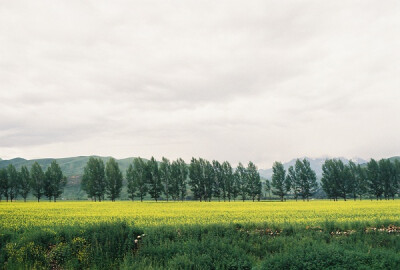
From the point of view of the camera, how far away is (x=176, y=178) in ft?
347

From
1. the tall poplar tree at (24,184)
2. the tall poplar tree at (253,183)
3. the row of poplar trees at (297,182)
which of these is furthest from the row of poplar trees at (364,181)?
the tall poplar tree at (24,184)

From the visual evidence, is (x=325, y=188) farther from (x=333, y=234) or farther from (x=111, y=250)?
(x=111, y=250)

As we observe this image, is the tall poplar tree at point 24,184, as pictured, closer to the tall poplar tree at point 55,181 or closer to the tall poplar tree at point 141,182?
the tall poplar tree at point 55,181

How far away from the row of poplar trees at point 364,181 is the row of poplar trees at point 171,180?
26624 millimetres

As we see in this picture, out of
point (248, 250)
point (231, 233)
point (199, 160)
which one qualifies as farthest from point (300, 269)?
point (199, 160)

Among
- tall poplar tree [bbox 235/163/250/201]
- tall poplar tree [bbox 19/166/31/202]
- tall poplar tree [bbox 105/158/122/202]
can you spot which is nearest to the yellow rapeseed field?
tall poplar tree [bbox 105/158/122/202]

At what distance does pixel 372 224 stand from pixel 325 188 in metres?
90.1

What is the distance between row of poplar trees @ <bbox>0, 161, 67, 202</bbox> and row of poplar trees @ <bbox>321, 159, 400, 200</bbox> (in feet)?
350

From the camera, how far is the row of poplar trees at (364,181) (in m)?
100

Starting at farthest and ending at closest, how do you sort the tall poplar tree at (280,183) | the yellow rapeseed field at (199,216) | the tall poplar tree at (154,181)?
the tall poplar tree at (280,183), the tall poplar tree at (154,181), the yellow rapeseed field at (199,216)

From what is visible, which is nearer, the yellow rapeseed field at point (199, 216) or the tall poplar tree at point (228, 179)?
the yellow rapeseed field at point (199, 216)

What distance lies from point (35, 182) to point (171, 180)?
56.3 metres

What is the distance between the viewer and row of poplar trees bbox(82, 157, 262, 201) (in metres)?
100

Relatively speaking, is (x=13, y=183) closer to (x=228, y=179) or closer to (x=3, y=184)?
(x=3, y=184)
